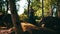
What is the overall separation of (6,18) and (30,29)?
8.79m

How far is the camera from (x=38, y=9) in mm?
49156

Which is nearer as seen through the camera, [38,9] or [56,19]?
[56,19]

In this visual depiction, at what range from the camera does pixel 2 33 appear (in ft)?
68.7

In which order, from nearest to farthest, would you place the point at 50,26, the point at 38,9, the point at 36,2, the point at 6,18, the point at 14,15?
the point at 14,15
the point at 50,26
the point at 6,18
the point at 36,2
the point at 38,9

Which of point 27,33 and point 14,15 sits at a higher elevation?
point 14,15

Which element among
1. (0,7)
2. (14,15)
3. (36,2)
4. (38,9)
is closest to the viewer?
(14,15)

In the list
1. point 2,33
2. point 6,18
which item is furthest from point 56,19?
point 6,18

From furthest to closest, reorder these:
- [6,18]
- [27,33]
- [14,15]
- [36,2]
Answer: [36,2] → [6,18] → [27,33] → [14,15]

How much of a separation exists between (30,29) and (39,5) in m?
27.8

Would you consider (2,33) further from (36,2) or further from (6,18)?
(36,2)

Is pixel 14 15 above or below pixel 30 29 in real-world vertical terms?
above

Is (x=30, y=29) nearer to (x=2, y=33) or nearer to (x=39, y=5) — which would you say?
(x=2, y=33)

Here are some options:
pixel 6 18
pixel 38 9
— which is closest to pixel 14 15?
→ pixel 6 18

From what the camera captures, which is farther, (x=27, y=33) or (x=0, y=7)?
(x=0, y=7)
